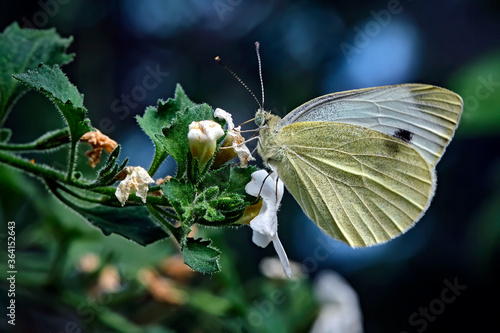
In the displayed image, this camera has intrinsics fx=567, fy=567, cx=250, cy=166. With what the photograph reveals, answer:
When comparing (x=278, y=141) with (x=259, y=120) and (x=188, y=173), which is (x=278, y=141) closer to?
(x=259, y=120)

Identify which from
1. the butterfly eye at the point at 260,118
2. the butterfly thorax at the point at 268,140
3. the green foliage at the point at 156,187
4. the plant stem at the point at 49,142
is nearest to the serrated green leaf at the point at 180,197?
the green foliage at the point at 156,187

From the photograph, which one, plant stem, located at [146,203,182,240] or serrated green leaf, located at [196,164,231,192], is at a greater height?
serrated green leaf, located at [196,164,231,192]

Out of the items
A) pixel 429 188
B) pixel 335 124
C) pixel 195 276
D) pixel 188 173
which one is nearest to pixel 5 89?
pixel 188 173

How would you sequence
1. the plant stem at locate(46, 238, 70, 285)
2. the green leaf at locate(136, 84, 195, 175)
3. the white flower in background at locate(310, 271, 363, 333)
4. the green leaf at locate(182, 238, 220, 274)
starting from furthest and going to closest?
the white flower in background at locate(310, 271, 363, 333)
the plant stem at locate(46, 238, 70, 285)
the green leaf at locate(136, 84, 195, 175)
the green leaf at locate(182, 238, 220, 274)

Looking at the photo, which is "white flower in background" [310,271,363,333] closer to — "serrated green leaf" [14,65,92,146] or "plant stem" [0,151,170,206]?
"plant stem" [0,151,170,206]

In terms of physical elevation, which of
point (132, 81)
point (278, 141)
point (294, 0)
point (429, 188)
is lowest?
point (429, 188)

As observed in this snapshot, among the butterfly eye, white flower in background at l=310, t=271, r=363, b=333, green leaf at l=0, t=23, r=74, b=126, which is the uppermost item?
green leaf at l=0, t=23, r=74, b=126

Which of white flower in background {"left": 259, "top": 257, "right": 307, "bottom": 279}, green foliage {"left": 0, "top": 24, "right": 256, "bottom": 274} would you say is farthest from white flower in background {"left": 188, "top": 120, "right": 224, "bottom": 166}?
white flower in background {"left": 259, "top": 257, "right": 307, "bottom": 279}

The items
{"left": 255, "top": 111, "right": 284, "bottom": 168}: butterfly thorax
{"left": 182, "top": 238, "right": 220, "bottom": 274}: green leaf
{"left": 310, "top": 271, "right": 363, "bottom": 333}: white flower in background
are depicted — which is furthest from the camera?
{"left": 310, "top": 271, "right": 363, "bottom": 333}: white flower in background
